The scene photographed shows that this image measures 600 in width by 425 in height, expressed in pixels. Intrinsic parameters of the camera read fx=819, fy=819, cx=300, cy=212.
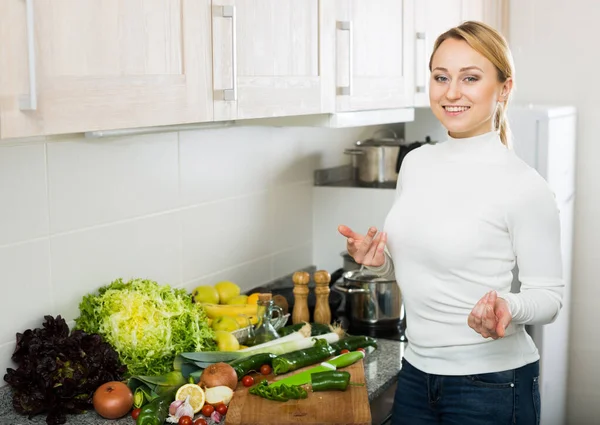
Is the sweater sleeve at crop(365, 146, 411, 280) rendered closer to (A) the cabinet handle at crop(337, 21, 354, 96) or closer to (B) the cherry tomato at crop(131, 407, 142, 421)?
(A) the cabinet handle at crop(337, 21, 354, 96)

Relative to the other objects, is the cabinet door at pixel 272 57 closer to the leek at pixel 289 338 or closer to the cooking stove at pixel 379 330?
the leek at pixel 289 338

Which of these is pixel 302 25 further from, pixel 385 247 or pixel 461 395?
pixel 461 395

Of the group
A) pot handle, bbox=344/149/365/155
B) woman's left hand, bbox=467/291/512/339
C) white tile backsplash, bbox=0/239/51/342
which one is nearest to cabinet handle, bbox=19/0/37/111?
white tile backsplash, bbox=0/239/51/342

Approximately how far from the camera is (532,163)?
8.64 feet

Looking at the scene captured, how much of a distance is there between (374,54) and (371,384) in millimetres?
906

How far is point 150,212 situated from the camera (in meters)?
2.11

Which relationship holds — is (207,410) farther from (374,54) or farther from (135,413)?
(374,54)

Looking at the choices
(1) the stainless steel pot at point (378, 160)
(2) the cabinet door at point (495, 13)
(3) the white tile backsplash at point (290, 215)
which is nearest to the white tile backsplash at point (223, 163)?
(3) the white tile backsplash at point (290, 215)

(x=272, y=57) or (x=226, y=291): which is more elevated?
(x=272, y=57)

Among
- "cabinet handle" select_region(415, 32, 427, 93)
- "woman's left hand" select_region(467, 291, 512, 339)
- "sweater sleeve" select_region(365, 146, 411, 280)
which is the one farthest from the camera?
"cabinet handle" select_region(415, 32, 427, 93)

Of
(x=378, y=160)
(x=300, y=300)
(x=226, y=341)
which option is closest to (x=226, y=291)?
(x=300, y=300)

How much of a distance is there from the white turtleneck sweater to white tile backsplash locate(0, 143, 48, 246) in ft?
2.46

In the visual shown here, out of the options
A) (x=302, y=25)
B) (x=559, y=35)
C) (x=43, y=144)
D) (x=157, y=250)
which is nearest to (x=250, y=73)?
(x=302, y=25)

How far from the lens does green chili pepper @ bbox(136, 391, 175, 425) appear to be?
1.58 metres
